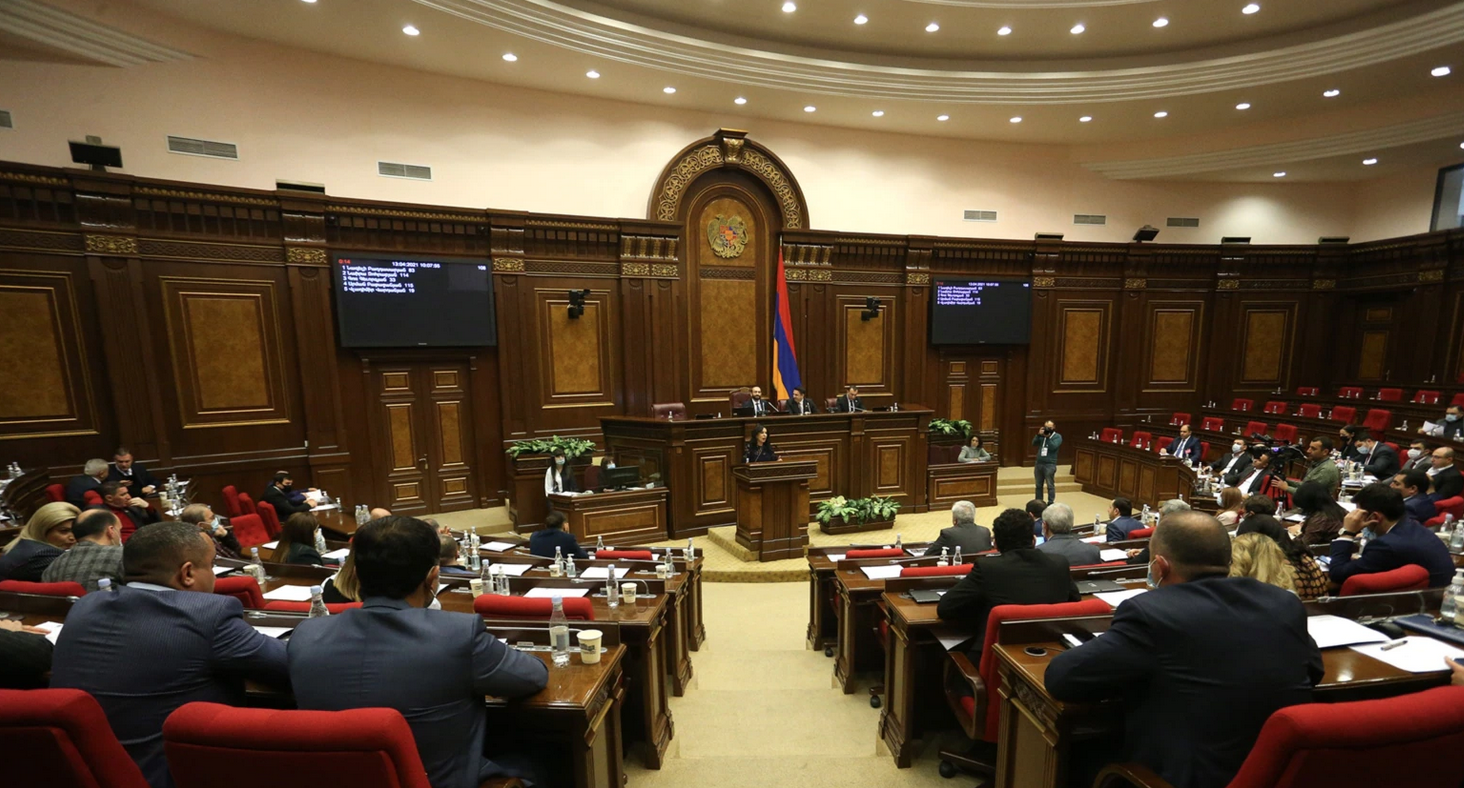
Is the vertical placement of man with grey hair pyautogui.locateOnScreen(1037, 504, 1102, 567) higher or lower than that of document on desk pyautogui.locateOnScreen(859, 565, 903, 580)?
higher

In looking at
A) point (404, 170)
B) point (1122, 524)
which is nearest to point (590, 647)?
point (1122, 524)

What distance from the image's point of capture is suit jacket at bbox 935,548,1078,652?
8.25 ft

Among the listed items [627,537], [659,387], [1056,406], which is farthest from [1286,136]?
[627,537]

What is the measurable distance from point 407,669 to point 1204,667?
6.87 ft

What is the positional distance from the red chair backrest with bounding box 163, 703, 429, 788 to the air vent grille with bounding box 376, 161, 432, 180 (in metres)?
7.84

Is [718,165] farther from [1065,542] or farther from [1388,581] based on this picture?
[1388,581]

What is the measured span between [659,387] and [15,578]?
6505 millimetres

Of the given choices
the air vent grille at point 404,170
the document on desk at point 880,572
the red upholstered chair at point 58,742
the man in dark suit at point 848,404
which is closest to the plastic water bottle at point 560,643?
the red upholstered chair at point 58,742

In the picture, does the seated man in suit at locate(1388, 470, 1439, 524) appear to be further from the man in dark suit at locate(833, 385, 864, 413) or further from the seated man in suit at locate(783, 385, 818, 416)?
the seated man in suit at locate(783, 385, 818, 416)

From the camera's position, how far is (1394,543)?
2.86m

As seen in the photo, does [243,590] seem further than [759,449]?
No

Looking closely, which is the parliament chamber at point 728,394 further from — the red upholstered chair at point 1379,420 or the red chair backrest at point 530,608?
the red upholstered chair at point 1379,420

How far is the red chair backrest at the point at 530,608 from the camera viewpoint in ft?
8.00

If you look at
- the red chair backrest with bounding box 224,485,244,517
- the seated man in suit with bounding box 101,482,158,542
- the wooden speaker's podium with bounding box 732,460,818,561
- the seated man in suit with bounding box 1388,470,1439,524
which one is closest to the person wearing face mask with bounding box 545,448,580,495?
the wooden speaker's podium with bounding box 732,460,818,561
